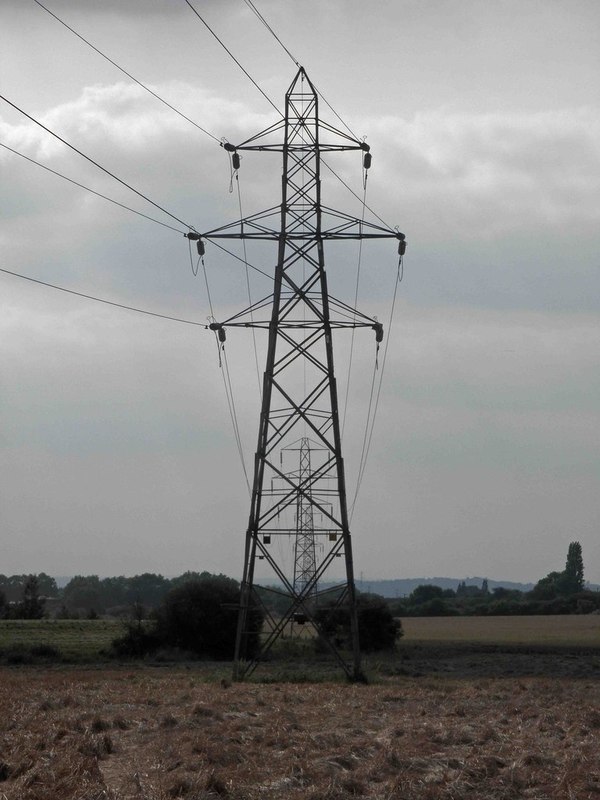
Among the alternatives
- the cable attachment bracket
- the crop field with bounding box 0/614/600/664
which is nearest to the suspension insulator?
the cable attachment bracket

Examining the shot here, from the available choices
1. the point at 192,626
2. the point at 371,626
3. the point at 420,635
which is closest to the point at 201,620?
the point at 192,626

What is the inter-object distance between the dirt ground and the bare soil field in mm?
33

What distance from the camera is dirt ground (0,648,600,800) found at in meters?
15.3

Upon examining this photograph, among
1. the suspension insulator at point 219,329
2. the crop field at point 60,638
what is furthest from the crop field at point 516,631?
the suspension insulator at point 219,329

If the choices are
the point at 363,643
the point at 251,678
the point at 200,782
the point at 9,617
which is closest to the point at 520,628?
the point at 363,643

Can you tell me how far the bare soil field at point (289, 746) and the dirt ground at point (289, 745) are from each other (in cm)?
3

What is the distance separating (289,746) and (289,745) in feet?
0.21

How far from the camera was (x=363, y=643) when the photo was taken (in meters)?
71.2

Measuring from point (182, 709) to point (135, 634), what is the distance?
153 feet

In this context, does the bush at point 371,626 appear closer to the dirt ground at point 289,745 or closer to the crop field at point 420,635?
the crop field at point 420,635

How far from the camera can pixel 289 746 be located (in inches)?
719

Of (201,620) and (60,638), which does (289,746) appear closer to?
(201,620)

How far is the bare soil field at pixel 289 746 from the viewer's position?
15266 mm

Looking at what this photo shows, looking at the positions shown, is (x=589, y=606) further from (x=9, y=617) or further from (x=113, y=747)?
(x=113, y=747)
